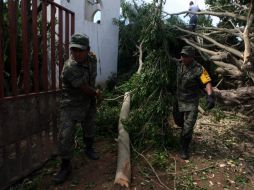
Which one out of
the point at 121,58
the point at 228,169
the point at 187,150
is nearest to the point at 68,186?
the point at 187,150

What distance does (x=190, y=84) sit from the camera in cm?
496

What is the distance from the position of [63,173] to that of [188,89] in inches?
91.2

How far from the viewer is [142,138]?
5.20m

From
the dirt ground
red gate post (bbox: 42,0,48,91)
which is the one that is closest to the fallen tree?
the dirt ground

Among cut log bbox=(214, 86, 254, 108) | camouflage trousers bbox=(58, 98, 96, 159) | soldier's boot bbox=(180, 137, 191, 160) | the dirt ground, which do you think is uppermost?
cut log bbox=(214, 86, 254, 108)

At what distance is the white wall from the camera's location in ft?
34.7

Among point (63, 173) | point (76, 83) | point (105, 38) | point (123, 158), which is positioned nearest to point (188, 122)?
point (123, 158)

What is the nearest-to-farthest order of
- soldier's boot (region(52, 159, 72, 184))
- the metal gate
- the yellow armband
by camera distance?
the metal gate
soldier's boot (region(52, 159, 72, 184))
the yellow armband

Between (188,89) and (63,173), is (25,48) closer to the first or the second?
(63,173)

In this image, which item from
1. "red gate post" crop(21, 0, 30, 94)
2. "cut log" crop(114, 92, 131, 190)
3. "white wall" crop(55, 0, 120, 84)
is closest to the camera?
"cut log" crop(114, 92, 131, 190)

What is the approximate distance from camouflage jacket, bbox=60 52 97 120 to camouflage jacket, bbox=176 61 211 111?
4.89ft

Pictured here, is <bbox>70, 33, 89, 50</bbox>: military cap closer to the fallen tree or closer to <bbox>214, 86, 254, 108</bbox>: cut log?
the fallen tree

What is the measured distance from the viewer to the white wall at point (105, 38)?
10.6 m

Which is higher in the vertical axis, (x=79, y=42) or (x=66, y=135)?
(x=79, y=42)
